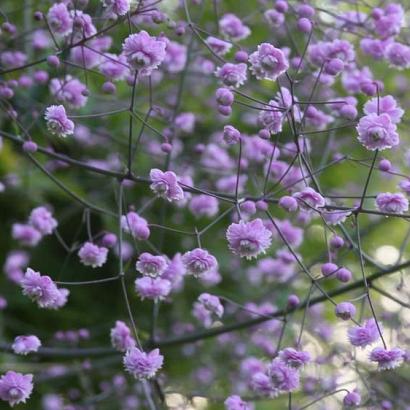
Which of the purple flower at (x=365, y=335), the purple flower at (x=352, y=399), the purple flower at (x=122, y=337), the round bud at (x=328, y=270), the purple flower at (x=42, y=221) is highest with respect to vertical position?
the round bud at (x=328, y=270)

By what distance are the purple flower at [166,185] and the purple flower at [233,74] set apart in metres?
0.31

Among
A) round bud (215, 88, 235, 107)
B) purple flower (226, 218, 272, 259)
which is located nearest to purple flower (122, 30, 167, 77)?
round bud (215, 88, 235, 107)

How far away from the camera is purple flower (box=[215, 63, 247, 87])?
5.17ft

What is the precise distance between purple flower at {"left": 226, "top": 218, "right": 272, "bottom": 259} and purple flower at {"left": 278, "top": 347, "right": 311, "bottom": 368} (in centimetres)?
22

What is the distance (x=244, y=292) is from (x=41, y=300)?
4.79 ft

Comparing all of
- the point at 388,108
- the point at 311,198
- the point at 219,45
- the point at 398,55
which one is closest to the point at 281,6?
the point at 219,45

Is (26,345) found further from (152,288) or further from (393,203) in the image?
(393,203)

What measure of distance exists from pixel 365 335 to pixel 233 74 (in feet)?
1.90

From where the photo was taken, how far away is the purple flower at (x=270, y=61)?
142cm

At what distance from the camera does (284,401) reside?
253 centimetres

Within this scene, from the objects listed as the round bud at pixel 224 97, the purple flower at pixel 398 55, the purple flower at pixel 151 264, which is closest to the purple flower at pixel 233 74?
the round bud at pixel 224 97

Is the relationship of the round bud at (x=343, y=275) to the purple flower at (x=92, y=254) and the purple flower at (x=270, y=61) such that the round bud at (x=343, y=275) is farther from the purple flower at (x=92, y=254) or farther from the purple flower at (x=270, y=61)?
the purple flower at (x=92, y=254)

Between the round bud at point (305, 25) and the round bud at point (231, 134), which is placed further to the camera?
the round bud at point (305, 25)

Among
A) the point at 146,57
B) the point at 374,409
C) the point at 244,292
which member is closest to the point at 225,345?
the point at 244,292
